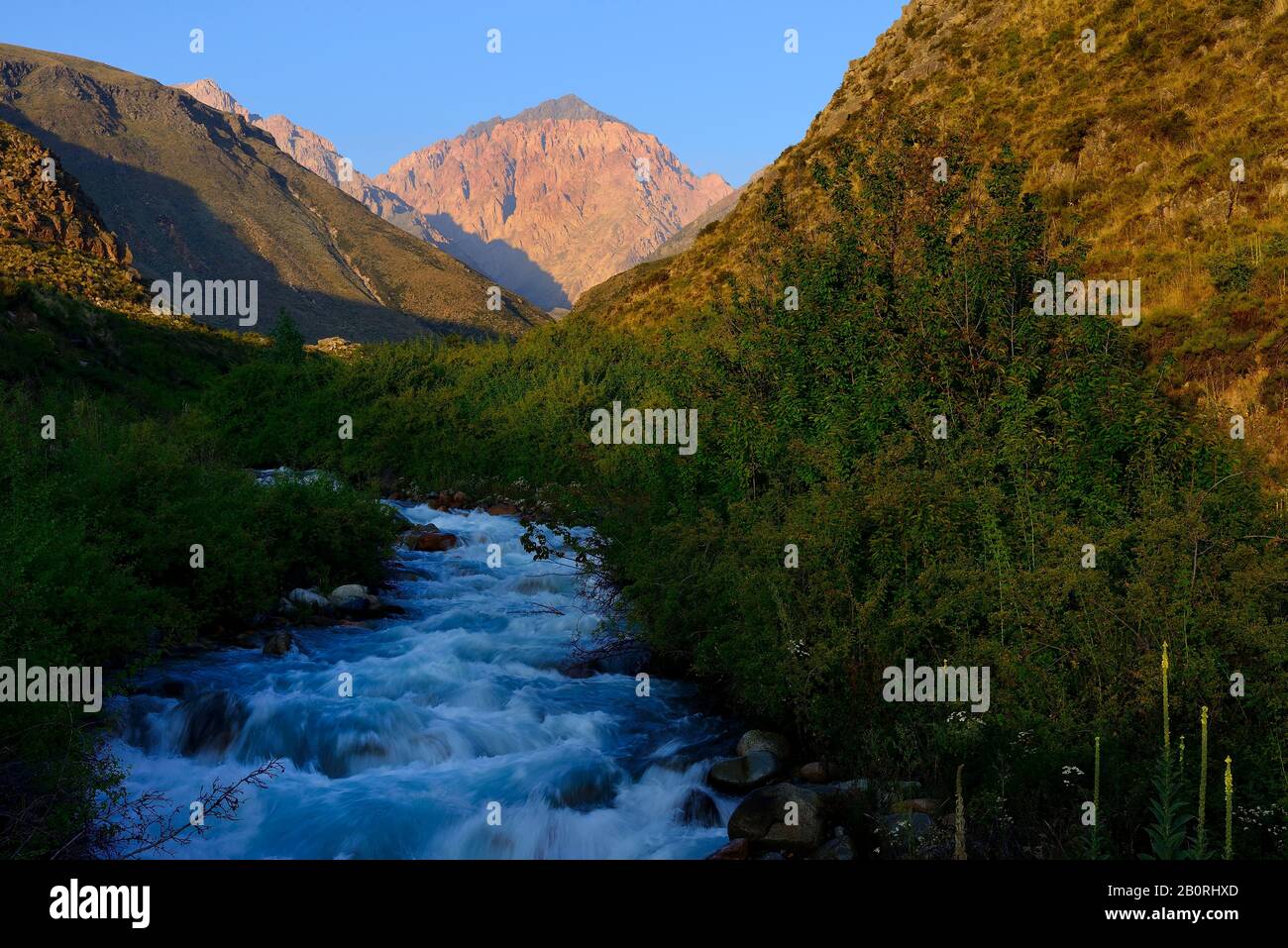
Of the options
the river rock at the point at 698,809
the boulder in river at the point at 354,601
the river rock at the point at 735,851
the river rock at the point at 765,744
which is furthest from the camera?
the boulder in river at the point at 354,601

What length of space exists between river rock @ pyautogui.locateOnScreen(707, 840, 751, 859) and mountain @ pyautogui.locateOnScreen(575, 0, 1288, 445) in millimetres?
9880

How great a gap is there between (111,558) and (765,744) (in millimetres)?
9590

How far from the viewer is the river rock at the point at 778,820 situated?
7.92 m

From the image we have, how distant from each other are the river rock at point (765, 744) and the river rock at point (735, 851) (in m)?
1.83

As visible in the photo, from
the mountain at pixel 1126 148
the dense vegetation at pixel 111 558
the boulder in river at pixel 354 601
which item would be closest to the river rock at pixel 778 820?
the dense vegetation at pixel 111 558

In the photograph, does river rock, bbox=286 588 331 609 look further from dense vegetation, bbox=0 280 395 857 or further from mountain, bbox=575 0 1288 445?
mountain, bbox=575 0 1288 445

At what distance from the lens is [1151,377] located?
12781 mm

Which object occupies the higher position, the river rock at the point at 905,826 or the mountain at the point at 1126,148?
the mountain at the point at 1126,148

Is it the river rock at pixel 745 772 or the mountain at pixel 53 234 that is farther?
the mountain at pixel 53 234

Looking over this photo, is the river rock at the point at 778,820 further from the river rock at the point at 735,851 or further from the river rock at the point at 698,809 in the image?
the river rock at the point at 698,809

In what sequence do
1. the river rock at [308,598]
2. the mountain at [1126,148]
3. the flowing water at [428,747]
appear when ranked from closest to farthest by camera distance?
1. the flowing water at [428,747]
2. the river rock at [308,598]
3. the mountain at [1126,148]

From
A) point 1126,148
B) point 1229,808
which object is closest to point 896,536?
point 1229,808
